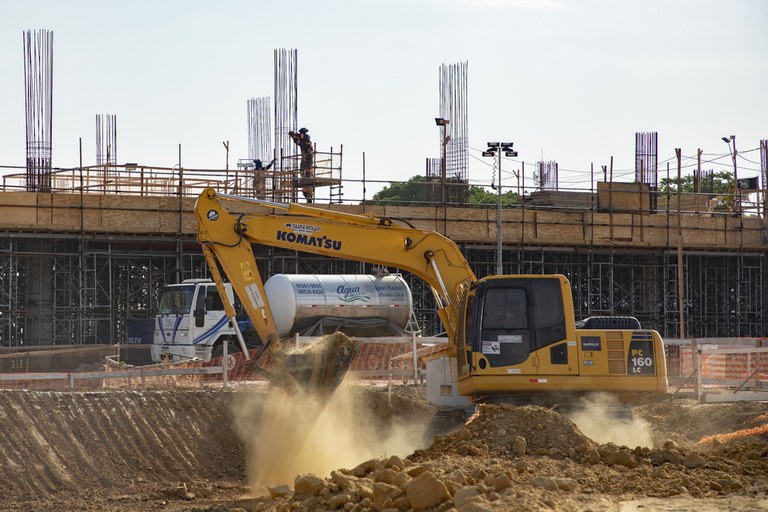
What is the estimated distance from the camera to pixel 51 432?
19000 mm

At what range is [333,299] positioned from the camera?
1240 inches

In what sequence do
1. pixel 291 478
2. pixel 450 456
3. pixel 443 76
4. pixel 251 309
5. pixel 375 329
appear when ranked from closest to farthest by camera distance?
1. pixel 450 456
2. pixel 291 478
3. pixel 251 309
4. pixel 375 329
5. pixel 443 76

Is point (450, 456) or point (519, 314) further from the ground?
point (519, 314)

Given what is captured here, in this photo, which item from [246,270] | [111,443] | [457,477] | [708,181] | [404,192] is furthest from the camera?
[404,192]

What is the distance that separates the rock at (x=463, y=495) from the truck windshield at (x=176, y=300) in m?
22.3

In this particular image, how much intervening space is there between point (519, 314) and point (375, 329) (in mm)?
14541

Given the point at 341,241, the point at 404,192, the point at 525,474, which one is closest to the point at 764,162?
the point at 341,241

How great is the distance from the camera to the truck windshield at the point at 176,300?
31.8 m

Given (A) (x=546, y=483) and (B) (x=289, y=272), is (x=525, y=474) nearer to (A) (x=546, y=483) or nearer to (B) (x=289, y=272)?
(A) (x=546, y=483)

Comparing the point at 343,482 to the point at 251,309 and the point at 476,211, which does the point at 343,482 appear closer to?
the point at 251,309

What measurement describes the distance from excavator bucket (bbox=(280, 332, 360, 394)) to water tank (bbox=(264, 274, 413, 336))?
46.0ft

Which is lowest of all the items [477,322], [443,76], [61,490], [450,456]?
[61,490]

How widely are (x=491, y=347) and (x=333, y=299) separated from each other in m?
14.2

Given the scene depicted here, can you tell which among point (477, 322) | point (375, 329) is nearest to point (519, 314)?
point (477, 322)
